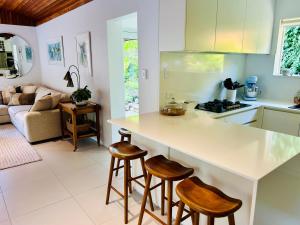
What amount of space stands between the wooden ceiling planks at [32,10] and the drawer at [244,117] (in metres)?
2.92

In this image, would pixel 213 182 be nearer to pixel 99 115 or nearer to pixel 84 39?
pixel 99 115

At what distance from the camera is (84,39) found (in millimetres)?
3961

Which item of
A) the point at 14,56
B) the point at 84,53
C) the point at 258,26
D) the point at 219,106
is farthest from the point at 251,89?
the point at 14,56

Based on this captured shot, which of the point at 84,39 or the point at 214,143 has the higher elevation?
the point at 84,39

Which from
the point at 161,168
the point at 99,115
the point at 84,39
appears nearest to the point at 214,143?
the point at 161,168

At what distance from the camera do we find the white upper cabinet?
2.21 m

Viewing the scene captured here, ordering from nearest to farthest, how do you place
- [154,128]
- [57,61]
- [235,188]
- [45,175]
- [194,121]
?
[235,188] → [154,128] → [194,121] → [45,175] → [57,61]

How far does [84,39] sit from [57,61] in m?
1.71

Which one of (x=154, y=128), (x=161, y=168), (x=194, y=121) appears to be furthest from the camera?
(x=194, y=121)

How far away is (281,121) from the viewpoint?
2924 mm

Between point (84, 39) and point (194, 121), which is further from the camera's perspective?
point (84, 39)

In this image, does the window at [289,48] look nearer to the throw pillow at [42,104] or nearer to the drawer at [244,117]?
the drawer at [244,117]

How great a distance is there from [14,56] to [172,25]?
17.8ft

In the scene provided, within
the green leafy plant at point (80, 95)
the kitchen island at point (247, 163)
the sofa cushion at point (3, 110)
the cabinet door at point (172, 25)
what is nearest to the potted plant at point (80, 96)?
the green leafy plant at point (80, 95)
